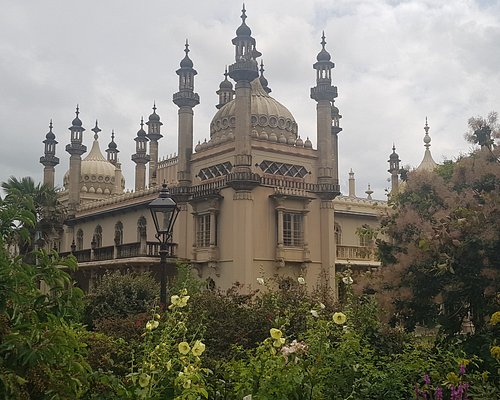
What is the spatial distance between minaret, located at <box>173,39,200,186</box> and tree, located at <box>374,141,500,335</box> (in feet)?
62.1

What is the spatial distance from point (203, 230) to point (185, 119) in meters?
6.23

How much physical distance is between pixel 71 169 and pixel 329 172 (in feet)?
61.4

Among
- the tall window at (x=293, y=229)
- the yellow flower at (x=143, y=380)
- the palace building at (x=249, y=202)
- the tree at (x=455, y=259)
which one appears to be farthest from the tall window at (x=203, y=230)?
the yellow flower at (x=143, y=380)

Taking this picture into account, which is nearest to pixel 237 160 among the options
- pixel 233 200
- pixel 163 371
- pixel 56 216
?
pixel 233 200

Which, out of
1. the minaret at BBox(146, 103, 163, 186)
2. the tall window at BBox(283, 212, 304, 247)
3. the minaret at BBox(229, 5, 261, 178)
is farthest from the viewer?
the minaret at BBox(146, 103, 163, 186)

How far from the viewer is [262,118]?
30.7 m

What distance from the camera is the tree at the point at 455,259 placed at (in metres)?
10.2

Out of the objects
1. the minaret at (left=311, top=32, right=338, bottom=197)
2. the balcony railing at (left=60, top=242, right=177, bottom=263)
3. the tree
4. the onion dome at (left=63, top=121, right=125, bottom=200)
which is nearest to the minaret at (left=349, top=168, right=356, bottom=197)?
the minaret at (left=311, top=32, right=338, bottom=197)

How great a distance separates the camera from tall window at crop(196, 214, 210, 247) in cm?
2831

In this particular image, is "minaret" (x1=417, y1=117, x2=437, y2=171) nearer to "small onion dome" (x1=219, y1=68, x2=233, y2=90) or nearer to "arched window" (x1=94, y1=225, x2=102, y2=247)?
"small onion dome" (x1=219, y1=68, x2=233, y2=90)

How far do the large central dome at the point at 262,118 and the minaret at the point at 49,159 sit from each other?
17.4m

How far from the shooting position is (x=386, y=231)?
44.0 feet

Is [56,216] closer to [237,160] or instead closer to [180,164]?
[180,164]

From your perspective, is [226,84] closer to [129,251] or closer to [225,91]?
[225,91]
